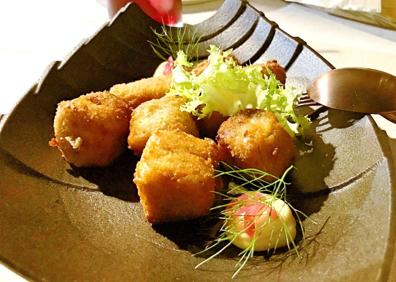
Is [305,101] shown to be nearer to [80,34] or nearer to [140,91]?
[140,91]

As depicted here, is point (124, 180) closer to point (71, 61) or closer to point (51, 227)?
point (51, 227)

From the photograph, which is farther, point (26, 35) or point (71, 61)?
point (26, 35)

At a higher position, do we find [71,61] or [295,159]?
[71,61]

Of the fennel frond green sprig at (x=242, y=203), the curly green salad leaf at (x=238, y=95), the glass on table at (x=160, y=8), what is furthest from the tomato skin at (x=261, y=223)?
the glass on table at (x=160, y=8)

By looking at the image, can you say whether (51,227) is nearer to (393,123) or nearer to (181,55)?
(181,55)

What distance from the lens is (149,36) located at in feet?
6.15

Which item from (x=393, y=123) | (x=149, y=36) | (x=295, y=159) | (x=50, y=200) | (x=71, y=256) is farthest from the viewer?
(x=149, y=36)

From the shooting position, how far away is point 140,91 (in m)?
1.53

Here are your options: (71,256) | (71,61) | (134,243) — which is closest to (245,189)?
(134,243)

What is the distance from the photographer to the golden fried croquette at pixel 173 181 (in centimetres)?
117

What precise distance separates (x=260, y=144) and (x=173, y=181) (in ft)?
0.77

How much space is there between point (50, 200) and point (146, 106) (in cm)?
33

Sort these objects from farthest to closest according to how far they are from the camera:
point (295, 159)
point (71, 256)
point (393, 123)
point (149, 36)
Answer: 1. point (149, 36)
2. point (393, 123)
3. point (295, 159)
4. point (71, 256)

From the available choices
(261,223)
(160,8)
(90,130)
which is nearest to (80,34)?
(160,8)
